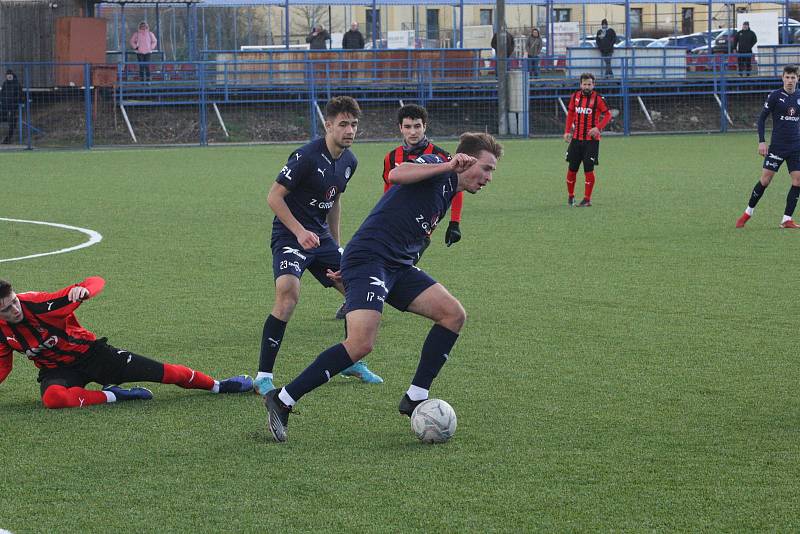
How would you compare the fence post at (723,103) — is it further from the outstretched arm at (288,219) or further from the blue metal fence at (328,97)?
the outstretched arm at (288,219)

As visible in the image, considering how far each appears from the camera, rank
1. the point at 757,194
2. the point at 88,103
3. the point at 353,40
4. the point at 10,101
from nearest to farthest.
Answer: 1. the point at 757,194
2. the point at 88,103
3. the point at 10,101
4. the point at 353,40

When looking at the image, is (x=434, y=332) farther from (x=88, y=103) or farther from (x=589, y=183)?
(x=88, y=103)

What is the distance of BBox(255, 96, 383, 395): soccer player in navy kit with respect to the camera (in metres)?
6.74

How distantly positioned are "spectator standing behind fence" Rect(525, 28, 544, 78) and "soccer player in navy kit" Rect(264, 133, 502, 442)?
3067 cm

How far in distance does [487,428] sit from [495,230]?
27.9 feet

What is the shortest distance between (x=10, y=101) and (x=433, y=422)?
2727 centimetres

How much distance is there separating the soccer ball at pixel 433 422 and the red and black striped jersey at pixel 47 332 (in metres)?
1.86

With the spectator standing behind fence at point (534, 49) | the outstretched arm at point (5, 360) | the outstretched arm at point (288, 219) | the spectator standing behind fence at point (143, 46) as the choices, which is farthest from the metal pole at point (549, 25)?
the outstretched arm at point (5, 360)

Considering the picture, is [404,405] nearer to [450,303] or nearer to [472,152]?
[450,303]

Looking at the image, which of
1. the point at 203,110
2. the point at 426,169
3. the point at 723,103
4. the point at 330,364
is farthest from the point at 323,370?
the point at 723,103

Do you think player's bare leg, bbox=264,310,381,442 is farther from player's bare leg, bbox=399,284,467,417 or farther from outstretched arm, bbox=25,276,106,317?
outstretched arm, bbox=25,276,106,317

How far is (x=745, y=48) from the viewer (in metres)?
37.6

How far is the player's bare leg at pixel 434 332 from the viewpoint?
595cm

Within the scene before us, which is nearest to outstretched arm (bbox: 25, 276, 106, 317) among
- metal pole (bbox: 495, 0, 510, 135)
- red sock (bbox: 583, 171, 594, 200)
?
red sock (bbox: 583, 171, 594, 200)
